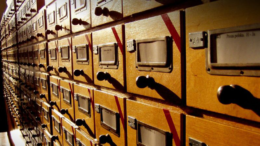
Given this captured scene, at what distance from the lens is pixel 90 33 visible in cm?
118

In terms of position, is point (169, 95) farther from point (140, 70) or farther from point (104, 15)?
point (104, 15)

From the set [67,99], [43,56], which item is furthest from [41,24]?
[67,99]

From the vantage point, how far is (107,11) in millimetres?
987

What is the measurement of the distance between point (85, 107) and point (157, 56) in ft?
2.48

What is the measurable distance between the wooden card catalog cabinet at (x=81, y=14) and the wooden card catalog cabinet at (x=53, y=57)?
0.48m

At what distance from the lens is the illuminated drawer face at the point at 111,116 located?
0.97 meters

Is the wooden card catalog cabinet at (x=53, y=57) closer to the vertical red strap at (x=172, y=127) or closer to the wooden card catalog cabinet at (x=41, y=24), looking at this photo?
the wooden card catalog cabinet at (x=41, y=24)

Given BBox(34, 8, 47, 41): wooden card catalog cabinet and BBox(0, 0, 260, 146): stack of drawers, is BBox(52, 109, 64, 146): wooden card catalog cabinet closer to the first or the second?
BBox(0, 0, 260, 146): stack of drawers

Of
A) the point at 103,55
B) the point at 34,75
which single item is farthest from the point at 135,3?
the point at 34,75

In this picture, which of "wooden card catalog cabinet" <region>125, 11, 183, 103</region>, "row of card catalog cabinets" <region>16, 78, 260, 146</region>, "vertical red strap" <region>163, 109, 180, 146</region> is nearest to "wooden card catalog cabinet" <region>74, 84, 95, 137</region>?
"row of card catalog cabinets" <region>16, 78, 260, 146</region>

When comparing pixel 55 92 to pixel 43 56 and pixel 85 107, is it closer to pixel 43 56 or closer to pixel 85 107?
pixel 43 56

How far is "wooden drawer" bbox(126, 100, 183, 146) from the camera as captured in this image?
694mm

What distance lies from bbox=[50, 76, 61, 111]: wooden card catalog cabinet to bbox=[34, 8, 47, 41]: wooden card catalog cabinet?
0.46m

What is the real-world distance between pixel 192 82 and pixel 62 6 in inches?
48.9
